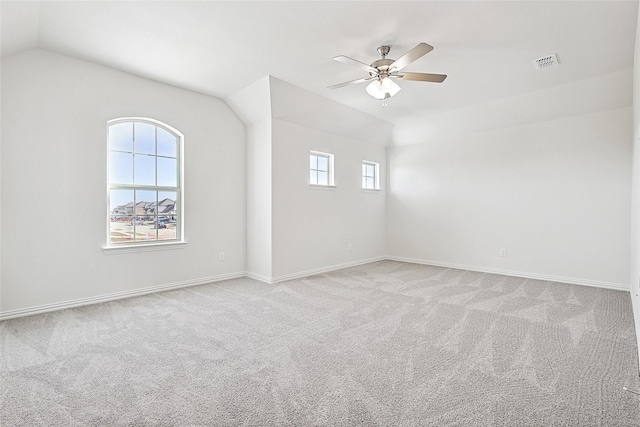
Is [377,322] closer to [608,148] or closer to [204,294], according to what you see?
[204,294]

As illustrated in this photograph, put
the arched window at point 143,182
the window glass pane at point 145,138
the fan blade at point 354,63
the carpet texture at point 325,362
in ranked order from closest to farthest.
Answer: the carpet texture at point 325,362
the fan blade at point 354,63
the arched window at point 143,182
the window glass pane at point 145,138

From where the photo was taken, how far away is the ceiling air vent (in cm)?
345

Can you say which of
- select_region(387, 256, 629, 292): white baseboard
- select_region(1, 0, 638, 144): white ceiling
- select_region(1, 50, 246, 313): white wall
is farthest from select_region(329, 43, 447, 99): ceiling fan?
select_region(387, 256, 629, 292): white baseboard

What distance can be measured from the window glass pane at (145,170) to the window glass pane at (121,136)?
0.17 meters

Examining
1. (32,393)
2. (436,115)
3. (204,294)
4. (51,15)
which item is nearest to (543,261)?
(436,115)

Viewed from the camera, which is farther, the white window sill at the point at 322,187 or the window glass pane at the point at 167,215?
the white window sill at the point at 322,187

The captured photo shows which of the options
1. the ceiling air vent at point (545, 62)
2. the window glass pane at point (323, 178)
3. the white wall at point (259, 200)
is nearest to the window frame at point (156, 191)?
the white wall at point (259, 200)

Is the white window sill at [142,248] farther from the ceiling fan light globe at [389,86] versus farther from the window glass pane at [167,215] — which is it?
the ceiling fan light globe at [389,86]

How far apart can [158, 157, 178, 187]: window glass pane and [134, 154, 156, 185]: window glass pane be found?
0.25 feet

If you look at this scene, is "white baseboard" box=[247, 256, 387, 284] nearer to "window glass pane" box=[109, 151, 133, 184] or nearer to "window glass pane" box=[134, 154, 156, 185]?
"window glass pane" box=[134, 154, 156, 185]

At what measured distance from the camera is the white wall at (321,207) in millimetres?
4824

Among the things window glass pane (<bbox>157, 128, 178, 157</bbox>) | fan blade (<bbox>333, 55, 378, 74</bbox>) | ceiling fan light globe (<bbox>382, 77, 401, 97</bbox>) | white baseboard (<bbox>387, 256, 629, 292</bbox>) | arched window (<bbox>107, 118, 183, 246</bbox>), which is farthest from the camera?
white baseboard (<bbox>387, 256, 629, 292</bbox>)

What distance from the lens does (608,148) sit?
14.5ft

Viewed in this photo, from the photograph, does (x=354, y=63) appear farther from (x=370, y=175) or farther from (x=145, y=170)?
(x=370, y=175)
